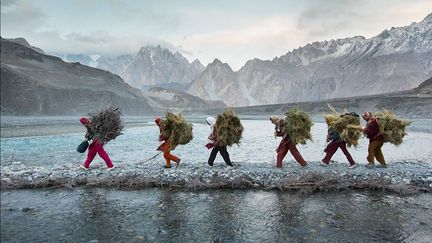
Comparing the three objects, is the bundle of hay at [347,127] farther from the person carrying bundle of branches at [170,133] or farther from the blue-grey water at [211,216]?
the person carrying bundle of branches at [170,133]

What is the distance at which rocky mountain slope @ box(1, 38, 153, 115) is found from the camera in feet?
342

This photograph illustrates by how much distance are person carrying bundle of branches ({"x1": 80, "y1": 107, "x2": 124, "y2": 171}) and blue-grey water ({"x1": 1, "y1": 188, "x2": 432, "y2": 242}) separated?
2273mm

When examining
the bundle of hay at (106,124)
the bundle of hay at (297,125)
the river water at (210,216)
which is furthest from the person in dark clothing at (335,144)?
the bundle of hay at (106,124)

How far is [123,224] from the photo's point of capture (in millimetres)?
8680

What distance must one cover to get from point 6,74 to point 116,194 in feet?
363

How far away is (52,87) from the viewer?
121188 mm

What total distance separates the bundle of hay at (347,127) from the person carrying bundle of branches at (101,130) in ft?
27.7

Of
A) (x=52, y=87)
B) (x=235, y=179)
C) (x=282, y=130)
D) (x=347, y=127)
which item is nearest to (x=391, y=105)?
(x=347, y=127)

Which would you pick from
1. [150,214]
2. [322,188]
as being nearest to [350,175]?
[322,188]

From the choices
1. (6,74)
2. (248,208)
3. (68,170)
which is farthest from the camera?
(6,74)

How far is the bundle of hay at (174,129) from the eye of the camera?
1436 centimetres

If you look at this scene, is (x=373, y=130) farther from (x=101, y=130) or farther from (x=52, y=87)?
(x=52, y=87)

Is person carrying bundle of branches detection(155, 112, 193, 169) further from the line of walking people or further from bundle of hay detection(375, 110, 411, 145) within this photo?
bundle of hay detection(375, 110, 411, 145)

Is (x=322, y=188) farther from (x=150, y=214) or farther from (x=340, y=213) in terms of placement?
(x=150, y=214)
